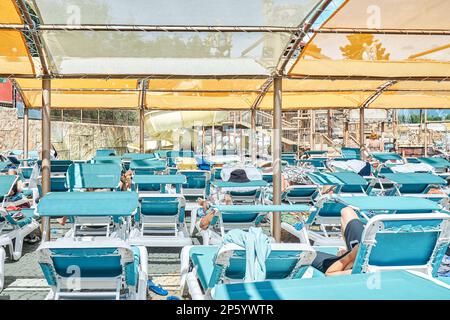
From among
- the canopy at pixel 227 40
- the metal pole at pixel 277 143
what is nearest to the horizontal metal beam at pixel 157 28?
the canopy at pixel 227 40

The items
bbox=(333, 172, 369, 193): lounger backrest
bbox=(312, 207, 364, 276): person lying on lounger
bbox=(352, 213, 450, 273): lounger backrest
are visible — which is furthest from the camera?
bbox=(333, 172, 369, 193): lounger backrest

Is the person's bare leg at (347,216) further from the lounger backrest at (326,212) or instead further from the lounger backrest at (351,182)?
the lounger backrest at (351,182)

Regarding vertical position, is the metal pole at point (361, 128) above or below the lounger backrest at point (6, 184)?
above

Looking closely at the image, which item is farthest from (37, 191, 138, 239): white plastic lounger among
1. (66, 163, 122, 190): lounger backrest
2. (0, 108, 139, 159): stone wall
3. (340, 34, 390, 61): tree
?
(0, 108, 139, 159): stone wall

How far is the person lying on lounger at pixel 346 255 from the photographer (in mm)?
3887

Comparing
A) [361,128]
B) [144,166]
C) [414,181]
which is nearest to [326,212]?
[414,181]

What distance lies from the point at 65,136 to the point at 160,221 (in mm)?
16621

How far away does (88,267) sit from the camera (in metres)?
3.23

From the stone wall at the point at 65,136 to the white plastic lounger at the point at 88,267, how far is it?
18.3 metres

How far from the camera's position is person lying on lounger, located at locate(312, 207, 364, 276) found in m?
3.89

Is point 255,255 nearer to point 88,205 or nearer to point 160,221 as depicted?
point 88,205

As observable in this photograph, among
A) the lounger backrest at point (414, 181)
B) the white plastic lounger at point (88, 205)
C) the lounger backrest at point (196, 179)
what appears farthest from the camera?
the lounger backrest at point (196, 179)

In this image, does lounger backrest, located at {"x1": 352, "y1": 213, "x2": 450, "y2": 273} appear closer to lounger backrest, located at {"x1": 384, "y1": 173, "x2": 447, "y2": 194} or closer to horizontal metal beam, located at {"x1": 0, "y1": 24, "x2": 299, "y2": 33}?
horizontal metal beam, located at {"x1": 0, "y1": 24, "x2": 299, "y2": 33}

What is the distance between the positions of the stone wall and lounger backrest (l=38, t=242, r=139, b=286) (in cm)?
1837
